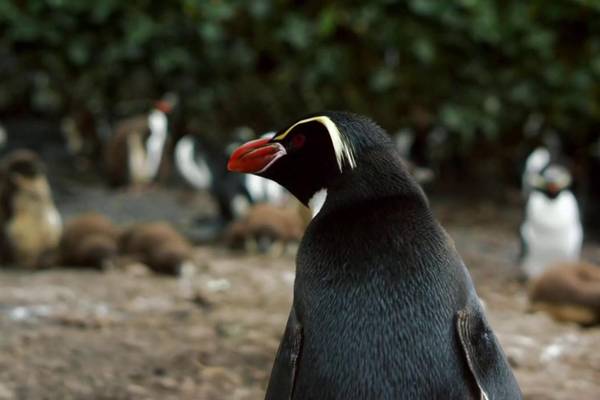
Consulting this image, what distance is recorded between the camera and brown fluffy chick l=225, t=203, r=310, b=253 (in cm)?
648

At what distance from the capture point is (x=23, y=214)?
19.1 ft

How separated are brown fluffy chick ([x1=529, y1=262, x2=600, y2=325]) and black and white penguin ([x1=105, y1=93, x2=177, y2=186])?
15.7ft

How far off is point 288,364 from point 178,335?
2.12 metres

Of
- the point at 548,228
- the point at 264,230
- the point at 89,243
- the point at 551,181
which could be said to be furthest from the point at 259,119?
the point at 89,243

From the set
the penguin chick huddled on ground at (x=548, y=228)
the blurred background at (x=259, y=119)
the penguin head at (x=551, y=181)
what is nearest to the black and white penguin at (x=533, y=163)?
the blurred background at (x=259, y=119)

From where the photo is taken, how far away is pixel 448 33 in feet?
29.4

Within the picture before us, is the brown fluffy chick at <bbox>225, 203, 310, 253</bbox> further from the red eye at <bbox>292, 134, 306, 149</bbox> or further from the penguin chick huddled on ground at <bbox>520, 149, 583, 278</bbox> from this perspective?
the red eye at <bbox>292, 134, 306, 149</bbox>

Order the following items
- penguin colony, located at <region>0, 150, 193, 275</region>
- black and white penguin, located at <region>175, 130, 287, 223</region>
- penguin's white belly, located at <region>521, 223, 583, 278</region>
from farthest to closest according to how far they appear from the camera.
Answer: black and white penguin, located at <region>175, 130, 287, 223</region>, penguin's white belly, located at <region>521, 223, 583, 278</region>, penguin colony, located at <region>0, 150, 193, 275</region>

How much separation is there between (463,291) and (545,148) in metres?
7.64

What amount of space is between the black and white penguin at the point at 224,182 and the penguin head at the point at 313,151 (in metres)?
5.36

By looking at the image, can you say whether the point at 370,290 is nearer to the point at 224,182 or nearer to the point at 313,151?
the point at 313,151

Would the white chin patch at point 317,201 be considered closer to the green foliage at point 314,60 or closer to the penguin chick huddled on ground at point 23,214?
the penguin chick huddled on ground at point 23,214

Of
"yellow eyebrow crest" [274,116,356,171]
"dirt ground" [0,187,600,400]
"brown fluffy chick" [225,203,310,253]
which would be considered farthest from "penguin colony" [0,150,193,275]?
"yellow eyebrow crest" [274,116,356,171]

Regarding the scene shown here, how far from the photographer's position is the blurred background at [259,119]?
593 centimetres
